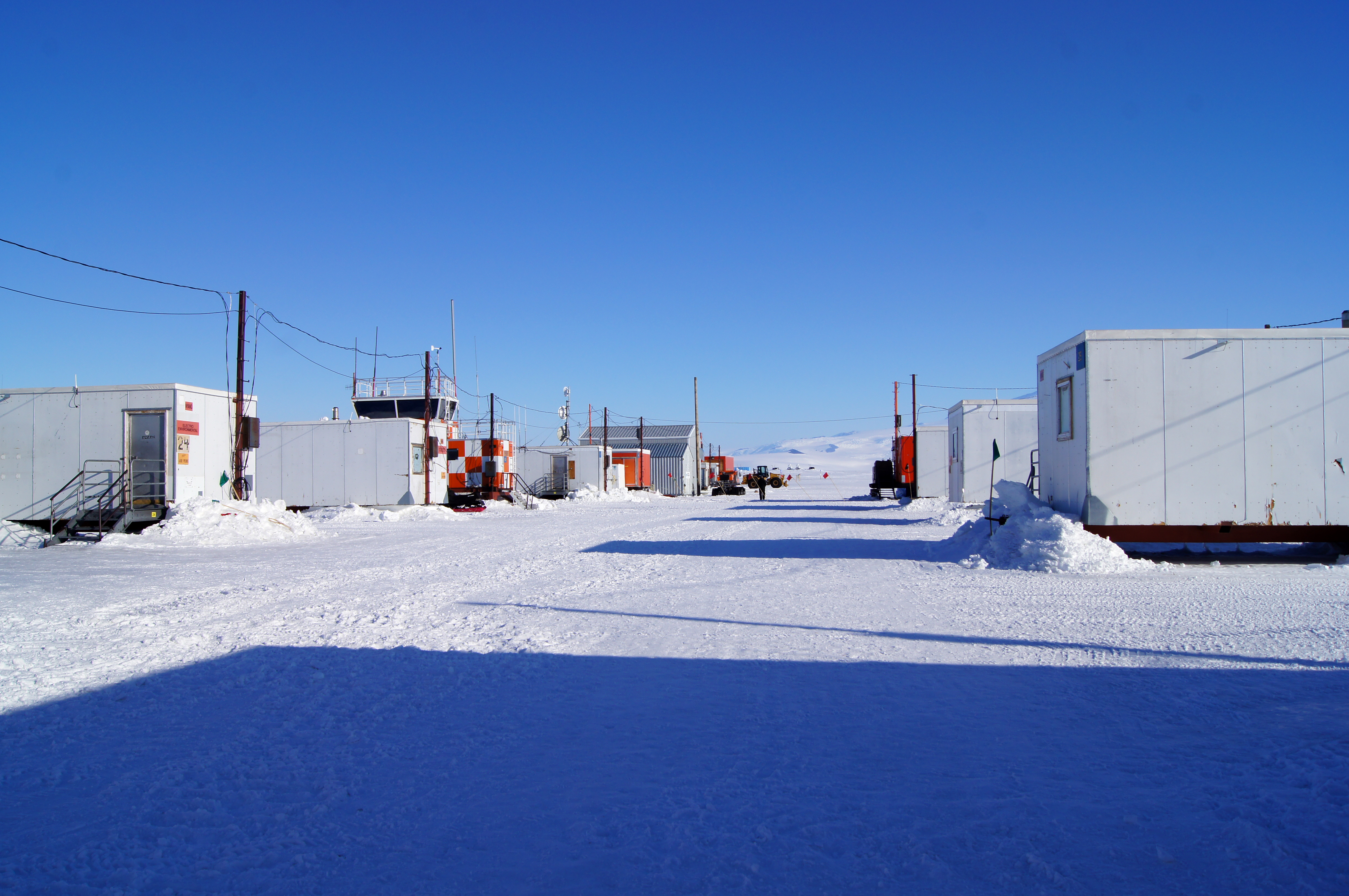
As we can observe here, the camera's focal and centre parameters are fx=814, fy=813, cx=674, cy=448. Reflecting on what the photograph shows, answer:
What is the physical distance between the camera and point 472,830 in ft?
11.1

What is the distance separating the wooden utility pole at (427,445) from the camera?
29297 mm

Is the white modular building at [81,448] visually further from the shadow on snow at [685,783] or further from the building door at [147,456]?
the shadow on snow at [685,783]

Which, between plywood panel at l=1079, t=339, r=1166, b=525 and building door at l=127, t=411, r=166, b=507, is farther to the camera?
building door at l=127, t=411, r=166, b=507

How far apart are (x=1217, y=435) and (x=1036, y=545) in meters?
3.13

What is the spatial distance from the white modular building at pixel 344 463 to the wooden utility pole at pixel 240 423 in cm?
867

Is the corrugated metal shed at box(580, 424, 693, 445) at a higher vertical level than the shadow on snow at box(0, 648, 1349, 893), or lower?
higher

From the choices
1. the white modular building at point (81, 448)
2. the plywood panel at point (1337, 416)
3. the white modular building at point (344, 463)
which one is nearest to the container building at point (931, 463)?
the white modular building at point (344, 463)

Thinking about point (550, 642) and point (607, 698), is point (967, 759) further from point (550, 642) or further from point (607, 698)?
point (550, 642)

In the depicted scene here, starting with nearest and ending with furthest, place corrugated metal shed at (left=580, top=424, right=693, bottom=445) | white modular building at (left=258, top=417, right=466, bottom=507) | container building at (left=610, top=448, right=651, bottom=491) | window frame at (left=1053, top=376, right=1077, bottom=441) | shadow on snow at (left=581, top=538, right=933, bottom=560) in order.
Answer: window frame at (left=1053, top=376, right=1077, bottom=441)
shadow on snow at (left=581, top=538, right=933, bottom=560)
white modular building at (left=258, top=417, right=466, bottom=507)
container building at (left=610, top=448, right=651, bottom=491)
corrugated metal shed at (left=580, top=424, right=693, bottom=445)

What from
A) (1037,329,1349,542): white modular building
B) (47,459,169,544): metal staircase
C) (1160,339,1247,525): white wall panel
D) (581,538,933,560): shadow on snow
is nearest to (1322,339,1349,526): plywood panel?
(1037,329,1349,542): white modular building

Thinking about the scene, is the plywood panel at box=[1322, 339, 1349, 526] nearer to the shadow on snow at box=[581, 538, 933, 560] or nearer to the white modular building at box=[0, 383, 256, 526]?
the shadow on snow at box=[581, 538, 933, 560]

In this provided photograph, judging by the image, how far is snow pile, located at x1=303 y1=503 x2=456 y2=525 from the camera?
24375mm

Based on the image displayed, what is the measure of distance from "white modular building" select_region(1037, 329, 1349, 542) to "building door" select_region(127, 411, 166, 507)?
62.0 feet

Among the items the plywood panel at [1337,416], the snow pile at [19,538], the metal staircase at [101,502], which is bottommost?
the snow pile at [19,538]
